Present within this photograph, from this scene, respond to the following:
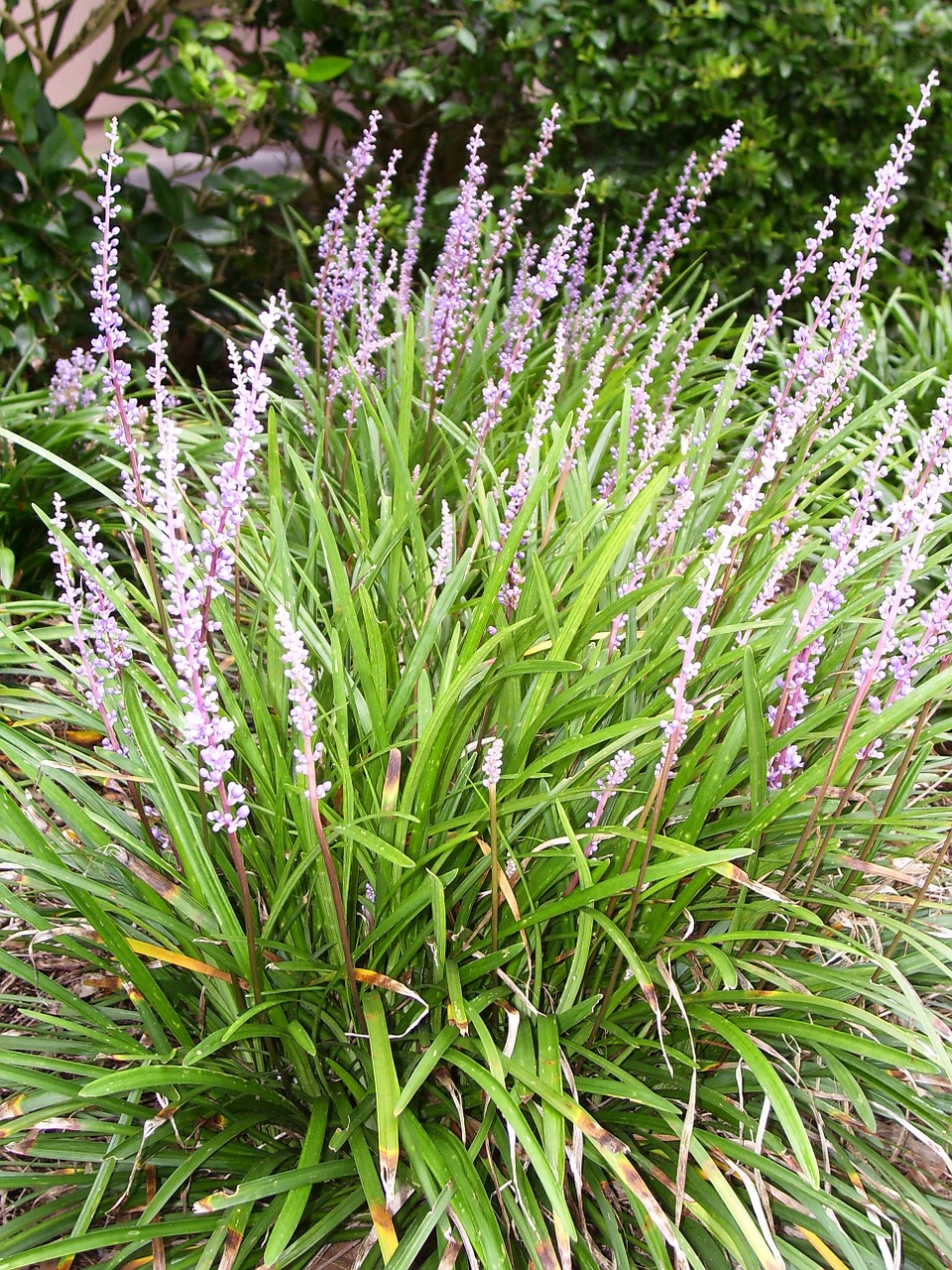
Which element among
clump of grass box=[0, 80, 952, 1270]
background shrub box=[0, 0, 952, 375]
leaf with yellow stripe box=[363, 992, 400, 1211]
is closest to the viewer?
leaf with yellow stripe box=[363, 992, 400, 1211]

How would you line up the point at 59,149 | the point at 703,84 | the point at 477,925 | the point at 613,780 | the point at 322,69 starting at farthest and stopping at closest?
the point at 703,84, the point at 322,69, the point at 59,149, the point at 477,925, the point at 613,780

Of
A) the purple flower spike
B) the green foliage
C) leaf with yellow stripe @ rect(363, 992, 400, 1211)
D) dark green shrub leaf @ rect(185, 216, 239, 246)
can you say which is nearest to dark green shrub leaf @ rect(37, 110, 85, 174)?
dark green shrub leaf @ rect(185, 216, 239, 246)

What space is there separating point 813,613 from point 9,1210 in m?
1.99

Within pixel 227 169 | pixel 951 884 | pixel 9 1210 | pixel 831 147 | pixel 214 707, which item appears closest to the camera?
pixel 214 707

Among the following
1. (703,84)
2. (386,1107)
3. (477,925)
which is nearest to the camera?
(386,1107)

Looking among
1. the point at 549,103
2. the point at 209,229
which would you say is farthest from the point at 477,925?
the point at 549,103

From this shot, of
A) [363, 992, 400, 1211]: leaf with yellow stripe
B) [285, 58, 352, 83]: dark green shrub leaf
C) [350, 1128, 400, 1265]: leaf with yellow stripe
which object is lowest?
[350, 1128, 400, 1265]: leaf with yellow stripe

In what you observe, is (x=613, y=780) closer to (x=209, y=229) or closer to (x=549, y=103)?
(x=209, y=229)

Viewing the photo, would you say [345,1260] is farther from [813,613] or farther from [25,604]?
[25,604]

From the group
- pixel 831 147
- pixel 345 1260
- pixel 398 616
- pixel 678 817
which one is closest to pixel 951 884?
pixel 678 817

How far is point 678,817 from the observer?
8.34ft

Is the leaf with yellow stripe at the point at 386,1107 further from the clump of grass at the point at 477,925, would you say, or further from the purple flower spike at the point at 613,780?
the purple flower spike at the point at 613,780

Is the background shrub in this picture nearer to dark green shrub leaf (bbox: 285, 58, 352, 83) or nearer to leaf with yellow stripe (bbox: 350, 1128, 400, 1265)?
dark green shrub leaf (bbox: 285, 58, 352, 83)

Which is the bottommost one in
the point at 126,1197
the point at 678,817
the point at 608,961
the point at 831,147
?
the point at 126,1197
